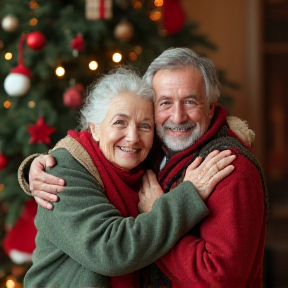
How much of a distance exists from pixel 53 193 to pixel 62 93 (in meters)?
1.22

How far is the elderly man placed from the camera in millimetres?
1223

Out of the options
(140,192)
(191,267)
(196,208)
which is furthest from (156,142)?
(191,267)

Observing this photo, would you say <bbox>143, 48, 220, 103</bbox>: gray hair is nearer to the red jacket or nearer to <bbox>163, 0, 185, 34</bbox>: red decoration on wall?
the red jacket

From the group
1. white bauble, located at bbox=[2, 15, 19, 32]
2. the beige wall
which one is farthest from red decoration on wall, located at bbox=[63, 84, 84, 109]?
the beige wall

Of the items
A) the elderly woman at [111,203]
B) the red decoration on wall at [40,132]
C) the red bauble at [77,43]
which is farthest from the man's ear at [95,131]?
the red bauble at [77,43]

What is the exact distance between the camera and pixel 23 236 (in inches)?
96.4

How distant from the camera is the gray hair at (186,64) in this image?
1.38 metres

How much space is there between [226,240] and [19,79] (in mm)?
1383

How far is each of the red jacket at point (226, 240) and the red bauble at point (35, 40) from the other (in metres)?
1.31

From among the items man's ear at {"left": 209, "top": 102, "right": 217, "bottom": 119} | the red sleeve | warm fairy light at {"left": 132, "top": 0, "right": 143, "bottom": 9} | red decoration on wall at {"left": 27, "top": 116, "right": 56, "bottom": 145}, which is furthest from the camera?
warm fairy light at {"left": 132, "top": 0, "right": 143, "bottom": 9}

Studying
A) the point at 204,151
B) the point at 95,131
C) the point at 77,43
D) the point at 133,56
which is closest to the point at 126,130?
the point at 95,131

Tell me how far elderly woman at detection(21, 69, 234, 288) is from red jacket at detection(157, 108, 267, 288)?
0.03 metres

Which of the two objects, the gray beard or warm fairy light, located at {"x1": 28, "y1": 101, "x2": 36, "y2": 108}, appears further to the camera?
warm fairy light, located at {"x1": 28, "y1": 101, "x2": 36, "y2": 108}

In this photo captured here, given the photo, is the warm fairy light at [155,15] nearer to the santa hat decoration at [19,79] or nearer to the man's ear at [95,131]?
the santa hat decoration at [19,79]
